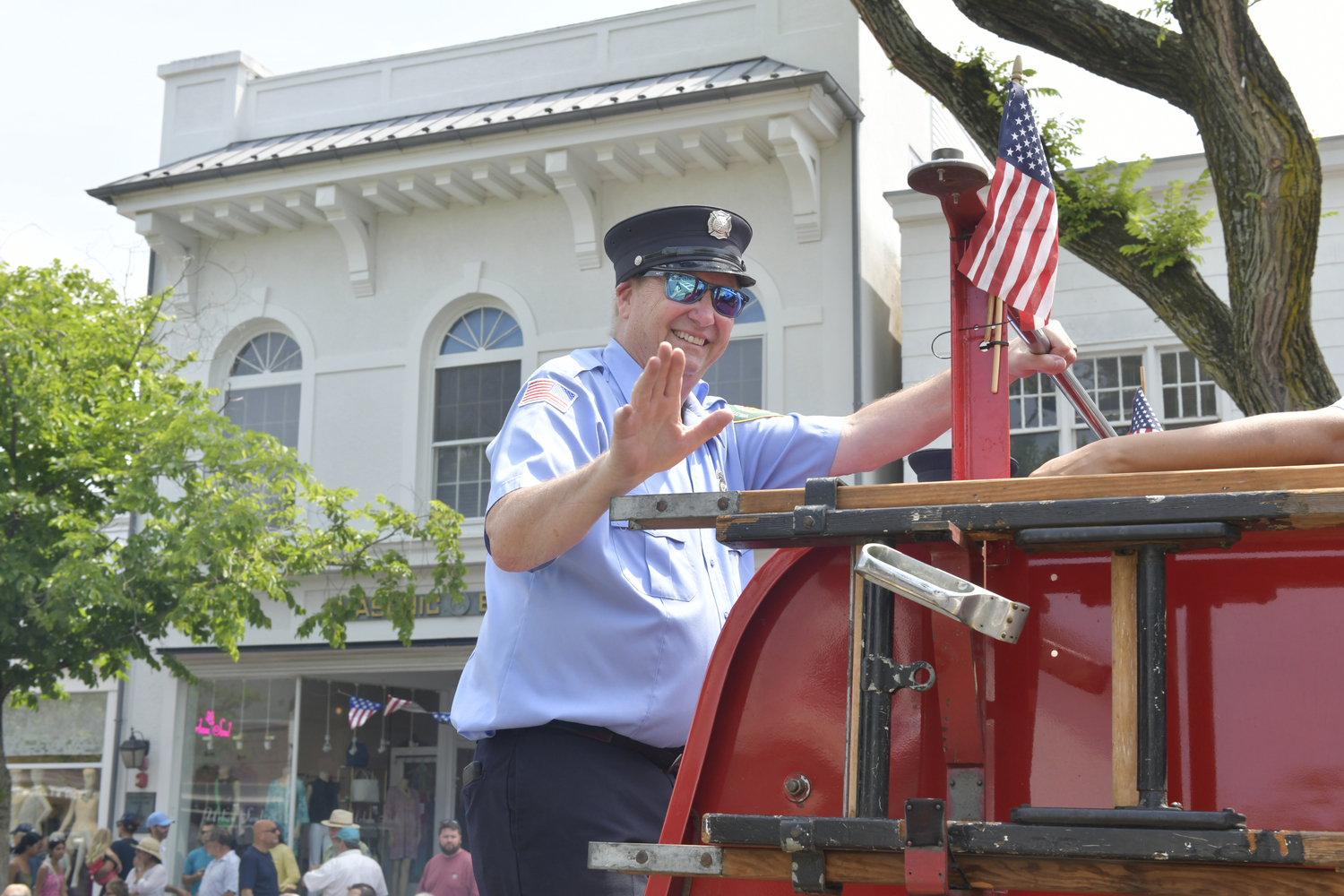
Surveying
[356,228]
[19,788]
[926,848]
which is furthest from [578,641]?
[19,788]

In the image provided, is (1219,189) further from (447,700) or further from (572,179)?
(447,700)

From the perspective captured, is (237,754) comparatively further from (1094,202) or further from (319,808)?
A: (1094,202)

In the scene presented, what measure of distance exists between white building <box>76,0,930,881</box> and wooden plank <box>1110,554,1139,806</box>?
410 inches

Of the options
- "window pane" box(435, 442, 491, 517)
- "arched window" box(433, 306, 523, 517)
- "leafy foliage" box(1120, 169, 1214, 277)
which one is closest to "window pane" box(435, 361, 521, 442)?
"arched window" box(433, 306, 523, 517)

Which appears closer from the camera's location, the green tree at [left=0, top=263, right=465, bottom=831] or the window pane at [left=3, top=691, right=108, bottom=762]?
the green tree at [left=0, top=263, right=465, bottom=831]

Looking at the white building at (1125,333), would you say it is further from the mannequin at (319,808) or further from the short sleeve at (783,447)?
the short sleeve at (783,447)

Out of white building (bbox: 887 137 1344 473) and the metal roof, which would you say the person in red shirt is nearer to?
white building (bbox: 887 137 1344 473)

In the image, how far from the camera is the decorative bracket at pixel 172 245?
1457 centimetres

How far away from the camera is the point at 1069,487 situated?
4.75ft

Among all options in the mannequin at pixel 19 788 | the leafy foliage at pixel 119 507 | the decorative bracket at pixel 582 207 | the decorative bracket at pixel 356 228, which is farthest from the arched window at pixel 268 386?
the mannequin at pixel 19 788

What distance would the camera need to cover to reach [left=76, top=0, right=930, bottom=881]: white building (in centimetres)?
1232

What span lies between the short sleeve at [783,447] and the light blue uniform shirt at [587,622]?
1.34ft

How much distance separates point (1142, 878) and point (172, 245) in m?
15.1

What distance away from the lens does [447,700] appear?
14.5 m
